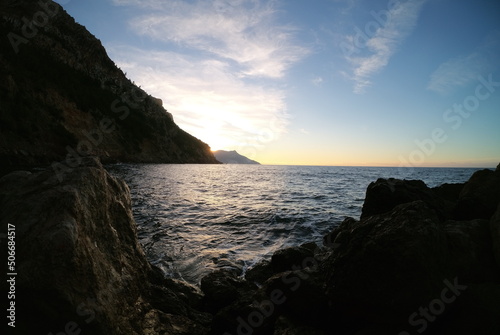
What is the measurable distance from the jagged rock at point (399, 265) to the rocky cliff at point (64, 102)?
5.11 meters

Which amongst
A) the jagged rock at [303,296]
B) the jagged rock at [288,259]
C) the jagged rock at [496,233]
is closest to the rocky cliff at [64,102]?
the jagged rock at [303,296]

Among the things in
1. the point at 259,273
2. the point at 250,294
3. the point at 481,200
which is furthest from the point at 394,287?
the point at 481,200

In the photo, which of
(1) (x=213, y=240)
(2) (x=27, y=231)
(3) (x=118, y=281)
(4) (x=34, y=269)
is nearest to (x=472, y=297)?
(3) (x=118, y=281)

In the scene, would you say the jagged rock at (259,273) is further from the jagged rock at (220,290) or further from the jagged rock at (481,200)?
the jagged rock at (481,200)

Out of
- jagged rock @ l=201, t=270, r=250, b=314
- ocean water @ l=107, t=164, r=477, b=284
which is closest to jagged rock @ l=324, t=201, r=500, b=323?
jagged rock @ l=201, t=270, r=250, b=314

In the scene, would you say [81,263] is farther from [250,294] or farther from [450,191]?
[450,191]

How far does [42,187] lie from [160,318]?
9.20ft

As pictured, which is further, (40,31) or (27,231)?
(40,31)

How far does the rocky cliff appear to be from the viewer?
2875 centimetres

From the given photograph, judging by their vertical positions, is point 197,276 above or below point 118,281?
below

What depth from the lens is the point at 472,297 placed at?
10.9ft

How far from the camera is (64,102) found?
148ft

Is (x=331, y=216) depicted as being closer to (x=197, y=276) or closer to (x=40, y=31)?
(x=197, y=276)

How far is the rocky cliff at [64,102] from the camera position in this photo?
28750 mm
